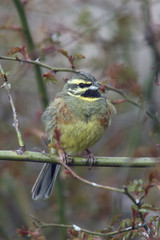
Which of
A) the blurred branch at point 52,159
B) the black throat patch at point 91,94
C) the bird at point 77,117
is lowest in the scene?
the blurred branch at point 52,159

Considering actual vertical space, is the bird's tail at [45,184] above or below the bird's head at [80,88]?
below

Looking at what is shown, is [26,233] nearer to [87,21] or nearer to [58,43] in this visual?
[58,43]

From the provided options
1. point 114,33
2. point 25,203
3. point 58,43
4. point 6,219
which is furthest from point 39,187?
point 114,33

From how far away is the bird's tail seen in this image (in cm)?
515

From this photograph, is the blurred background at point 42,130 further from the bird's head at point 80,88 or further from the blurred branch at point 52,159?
the blurred branch at point 52,159

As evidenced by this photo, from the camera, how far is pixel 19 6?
490 centimetres

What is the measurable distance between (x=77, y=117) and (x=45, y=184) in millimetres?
908

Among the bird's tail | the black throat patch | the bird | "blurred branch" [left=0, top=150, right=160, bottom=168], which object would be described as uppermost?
the black throat patch

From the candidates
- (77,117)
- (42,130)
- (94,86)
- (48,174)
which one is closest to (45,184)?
(48,174)

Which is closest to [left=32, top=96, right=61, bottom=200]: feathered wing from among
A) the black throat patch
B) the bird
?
the bird

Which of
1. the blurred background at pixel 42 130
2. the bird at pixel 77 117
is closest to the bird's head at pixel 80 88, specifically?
the bird at pixel 77 117

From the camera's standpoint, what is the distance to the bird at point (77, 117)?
15.6ft

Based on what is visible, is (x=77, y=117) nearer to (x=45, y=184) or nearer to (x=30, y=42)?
(x=45, y=184)

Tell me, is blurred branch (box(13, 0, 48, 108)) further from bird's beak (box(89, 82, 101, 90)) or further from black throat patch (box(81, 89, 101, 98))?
bird's beak (box(89, 82, 101, 90))
